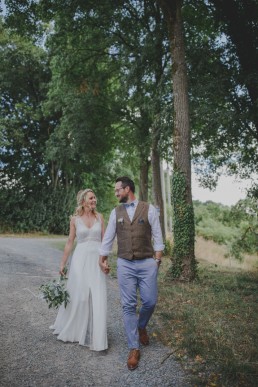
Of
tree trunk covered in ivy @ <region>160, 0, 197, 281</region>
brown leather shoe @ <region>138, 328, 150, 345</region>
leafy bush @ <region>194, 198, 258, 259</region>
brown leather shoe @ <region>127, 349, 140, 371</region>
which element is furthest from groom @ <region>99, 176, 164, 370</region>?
leafy bush @ <region>194, 198, 258, 259</region>

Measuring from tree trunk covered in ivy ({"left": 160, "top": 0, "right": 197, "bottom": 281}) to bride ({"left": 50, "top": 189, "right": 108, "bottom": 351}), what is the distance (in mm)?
4987

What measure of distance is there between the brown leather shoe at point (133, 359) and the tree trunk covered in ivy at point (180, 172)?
548cm

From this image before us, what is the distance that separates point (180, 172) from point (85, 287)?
573cm

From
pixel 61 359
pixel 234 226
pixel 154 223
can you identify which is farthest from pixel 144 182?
pixel 234 226

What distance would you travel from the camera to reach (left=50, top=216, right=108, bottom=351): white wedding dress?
4.98 metres

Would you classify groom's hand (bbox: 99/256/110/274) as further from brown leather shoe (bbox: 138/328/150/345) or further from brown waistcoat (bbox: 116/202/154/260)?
brown leather shoe (bbox: 138/328/150/345)

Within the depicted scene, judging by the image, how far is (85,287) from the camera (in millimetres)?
5121

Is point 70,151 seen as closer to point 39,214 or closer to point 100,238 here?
point 39,214

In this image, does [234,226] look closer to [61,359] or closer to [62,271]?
[62,271]

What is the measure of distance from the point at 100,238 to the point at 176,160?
538 cm

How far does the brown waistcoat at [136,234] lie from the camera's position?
4617 mm

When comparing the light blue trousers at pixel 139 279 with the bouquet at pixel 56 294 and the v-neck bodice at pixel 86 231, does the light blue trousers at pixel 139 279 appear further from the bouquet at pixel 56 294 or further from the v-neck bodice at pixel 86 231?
the bouquet at pixel 56 294

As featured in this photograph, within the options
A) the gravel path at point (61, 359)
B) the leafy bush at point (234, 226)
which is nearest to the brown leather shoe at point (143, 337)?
the gravel path at point (61, 359)

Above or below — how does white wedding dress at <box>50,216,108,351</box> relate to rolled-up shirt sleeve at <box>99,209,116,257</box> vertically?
below
